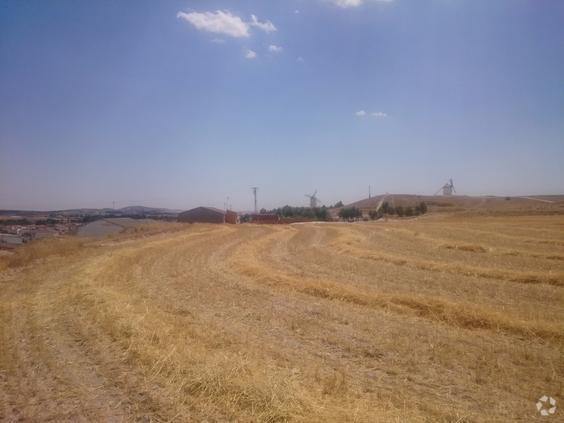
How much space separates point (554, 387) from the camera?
19.0 ft

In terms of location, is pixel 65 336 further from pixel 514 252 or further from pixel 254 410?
pixel 514 252

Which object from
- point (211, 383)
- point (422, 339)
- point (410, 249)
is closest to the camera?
point (211, 383)

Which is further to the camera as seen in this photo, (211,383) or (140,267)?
(140,267)

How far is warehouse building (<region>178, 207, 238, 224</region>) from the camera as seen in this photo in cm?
7912

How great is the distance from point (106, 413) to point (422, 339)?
5.71m

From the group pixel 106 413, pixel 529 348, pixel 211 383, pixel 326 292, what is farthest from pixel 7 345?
pixel 529 348
